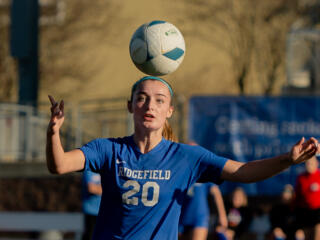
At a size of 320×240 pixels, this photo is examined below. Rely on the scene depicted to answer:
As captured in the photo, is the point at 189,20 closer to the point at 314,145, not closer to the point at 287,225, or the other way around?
the point at 287,225

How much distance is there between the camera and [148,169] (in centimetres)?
385

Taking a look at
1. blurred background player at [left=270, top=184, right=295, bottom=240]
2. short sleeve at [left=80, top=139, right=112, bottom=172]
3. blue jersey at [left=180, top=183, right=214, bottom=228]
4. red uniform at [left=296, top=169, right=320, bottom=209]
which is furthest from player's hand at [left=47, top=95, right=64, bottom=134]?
blurred background player at [left=270, top=184, right=295, bottom=240]

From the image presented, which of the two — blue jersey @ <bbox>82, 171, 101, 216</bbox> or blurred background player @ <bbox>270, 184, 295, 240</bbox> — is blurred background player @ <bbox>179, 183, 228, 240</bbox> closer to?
blue jersey @ <bbox>82, 171, 101, 216</bbox>

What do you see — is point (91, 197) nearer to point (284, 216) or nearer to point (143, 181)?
point (284, 216)

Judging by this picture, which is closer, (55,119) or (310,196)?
(55,119)

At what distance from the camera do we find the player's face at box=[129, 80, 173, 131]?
3855 mm

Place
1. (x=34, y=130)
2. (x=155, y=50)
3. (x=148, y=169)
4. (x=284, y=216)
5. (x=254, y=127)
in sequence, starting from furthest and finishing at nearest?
1. (x=34, y=130)
2. (x=254, y=127)
3. (x=284, y=216)
4. (x=155, y=50)
5. (x=148, y=169)

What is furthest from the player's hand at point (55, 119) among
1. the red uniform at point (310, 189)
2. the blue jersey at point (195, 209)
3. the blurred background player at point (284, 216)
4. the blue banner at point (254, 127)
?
the blue banner at point (254, 127)

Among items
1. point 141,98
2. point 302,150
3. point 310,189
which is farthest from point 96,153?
point 310,189

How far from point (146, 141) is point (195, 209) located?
169 inches

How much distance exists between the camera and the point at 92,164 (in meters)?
3.88

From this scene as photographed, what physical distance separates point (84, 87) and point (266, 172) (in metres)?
21.0

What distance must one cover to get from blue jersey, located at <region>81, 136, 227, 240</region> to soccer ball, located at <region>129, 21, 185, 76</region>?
83cm

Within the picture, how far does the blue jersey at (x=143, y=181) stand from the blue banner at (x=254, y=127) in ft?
25.8
